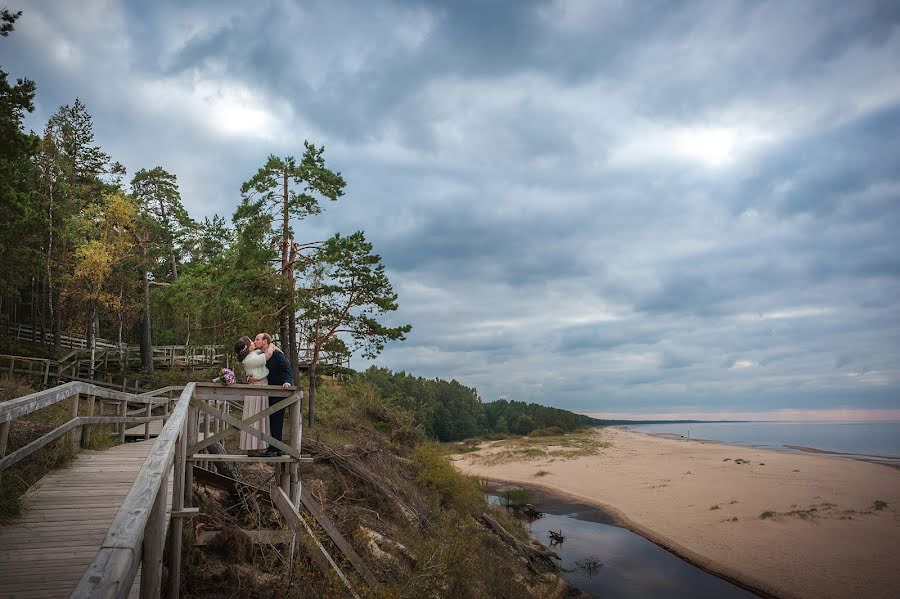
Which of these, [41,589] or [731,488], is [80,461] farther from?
[731,488]

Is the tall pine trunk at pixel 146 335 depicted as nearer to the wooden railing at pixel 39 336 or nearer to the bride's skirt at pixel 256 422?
the wooden railing at pixel 39 336

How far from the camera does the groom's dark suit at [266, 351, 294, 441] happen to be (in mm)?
8492

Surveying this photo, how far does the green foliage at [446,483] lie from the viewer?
22.1 m

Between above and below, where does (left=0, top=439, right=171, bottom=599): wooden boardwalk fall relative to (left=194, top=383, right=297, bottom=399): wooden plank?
below

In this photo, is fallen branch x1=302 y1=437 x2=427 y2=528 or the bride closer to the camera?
the bride

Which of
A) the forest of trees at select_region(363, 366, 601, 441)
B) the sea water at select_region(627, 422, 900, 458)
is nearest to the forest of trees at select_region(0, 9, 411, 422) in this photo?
the forest of trees at select_region(363, 366, 601, 441)

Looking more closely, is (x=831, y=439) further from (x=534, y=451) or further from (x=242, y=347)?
(x=242, y=347)

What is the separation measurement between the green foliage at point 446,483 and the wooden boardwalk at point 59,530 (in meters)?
16.4

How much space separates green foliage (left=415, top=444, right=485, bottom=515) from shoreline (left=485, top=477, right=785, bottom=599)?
10.0 meters

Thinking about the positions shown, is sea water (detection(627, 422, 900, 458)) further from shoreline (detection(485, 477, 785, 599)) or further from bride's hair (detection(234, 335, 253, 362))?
bride's hair (detection(234, 335, 253, 362))

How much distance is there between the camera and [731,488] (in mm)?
35125

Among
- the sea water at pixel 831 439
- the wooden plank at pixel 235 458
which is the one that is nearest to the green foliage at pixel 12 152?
the wooden plank at pixel 235 458

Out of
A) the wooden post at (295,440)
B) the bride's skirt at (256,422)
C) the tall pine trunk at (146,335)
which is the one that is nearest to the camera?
the bride's skirt at (256,422)

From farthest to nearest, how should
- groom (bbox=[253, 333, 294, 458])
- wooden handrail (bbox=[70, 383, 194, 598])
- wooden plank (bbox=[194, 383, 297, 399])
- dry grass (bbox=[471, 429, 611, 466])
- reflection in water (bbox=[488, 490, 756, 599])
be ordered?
dry grass (bbox=[471, 429, 611, 466]), reflection in water (bbox=[488, 490, 756, 599]), groom (bbox=[253, 333, 294, 458]), wooden plank (bbox=[194, 383, 297, 399]), wooden handrail (bbox=[70, 383, 194, 598])
